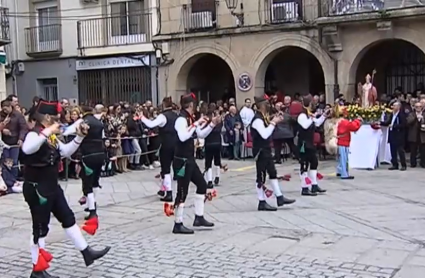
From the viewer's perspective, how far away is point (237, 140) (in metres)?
19.4

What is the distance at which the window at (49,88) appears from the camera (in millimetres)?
26438

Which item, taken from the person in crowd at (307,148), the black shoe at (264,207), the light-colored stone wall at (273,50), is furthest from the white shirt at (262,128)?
the light-colored stone wall at (273,50)

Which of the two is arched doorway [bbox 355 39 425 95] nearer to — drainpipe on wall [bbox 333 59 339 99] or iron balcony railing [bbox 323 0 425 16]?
drainpipe on wall [bbox 333 59 339 99]

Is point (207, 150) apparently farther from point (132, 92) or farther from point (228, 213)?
point (132, 92)

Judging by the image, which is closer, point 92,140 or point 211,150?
point 92,140

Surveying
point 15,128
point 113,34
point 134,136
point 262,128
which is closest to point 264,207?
point 262,128

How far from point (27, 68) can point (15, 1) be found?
9.24 ft

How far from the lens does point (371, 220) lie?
9.58m

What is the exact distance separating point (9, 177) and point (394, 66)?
524 inches

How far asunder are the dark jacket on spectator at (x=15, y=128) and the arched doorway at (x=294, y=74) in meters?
11.2

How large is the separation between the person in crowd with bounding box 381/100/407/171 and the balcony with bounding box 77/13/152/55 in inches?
424

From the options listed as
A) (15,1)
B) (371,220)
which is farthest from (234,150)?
(15,1)

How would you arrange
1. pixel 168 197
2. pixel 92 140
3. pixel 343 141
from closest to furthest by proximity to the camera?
pixel 92 140 < pixel 168 197 < pixel 343 141

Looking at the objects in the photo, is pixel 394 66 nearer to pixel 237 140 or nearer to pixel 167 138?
pixel 237 140
